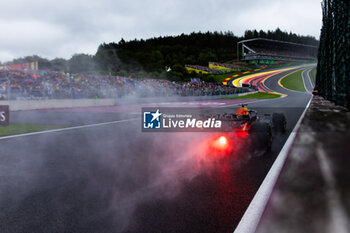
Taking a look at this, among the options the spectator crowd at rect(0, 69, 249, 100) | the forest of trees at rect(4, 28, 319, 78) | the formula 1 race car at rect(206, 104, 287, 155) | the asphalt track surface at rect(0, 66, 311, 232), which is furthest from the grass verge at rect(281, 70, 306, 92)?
the asphalt track surface at rect(0, 66, 311, 232)

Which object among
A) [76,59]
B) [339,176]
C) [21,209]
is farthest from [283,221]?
[76,59]

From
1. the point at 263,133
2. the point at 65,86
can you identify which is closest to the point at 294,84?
the point at 65,86

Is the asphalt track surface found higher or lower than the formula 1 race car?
lower

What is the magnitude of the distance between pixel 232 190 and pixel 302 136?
5.18 m

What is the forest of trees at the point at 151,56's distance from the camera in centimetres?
2606

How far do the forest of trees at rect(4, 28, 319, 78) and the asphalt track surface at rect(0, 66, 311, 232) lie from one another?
1883 cm

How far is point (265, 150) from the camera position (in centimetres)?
639

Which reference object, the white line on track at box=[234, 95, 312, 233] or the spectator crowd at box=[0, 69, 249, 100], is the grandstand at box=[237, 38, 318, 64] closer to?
the spectator crowd at box=[0, 69, 249, 100]

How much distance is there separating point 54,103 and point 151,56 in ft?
214

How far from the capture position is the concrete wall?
60.5 ft

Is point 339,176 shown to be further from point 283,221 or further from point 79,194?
point 79,194

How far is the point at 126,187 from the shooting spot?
3.93m

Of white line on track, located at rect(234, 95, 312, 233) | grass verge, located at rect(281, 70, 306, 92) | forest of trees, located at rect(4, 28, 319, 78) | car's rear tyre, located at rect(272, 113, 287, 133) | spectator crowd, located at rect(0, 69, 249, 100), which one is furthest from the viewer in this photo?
grass verge, located at rect(281, 70, 306, 92)

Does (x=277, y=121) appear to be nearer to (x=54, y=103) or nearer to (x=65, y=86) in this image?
(x=54, y=103)
